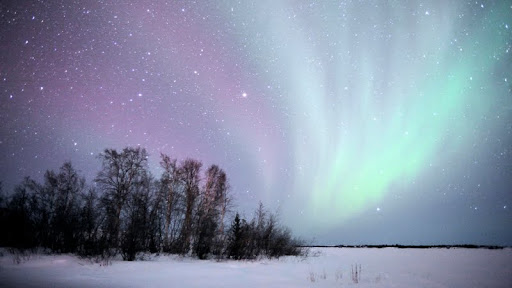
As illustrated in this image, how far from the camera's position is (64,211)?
1035 inches

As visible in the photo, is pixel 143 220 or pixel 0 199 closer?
pixel 143 220

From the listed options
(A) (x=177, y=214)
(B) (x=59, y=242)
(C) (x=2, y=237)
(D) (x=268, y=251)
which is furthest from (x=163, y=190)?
(C) (x=2, y=237)

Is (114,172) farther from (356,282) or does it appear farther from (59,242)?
(356,282)

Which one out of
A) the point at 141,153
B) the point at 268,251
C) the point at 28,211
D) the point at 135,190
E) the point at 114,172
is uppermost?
Answer: the point at 141,153

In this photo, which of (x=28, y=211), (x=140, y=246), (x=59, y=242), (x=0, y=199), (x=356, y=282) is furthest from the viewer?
(x=0, y=199)

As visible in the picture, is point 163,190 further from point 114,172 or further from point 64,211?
point 64,211

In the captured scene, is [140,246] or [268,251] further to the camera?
[268,251]

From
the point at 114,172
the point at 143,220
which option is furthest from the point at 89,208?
the point at 143,220

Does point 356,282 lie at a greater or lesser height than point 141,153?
lesser

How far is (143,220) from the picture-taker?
22312 mm

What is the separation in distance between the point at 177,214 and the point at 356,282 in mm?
20879

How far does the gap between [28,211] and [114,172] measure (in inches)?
440

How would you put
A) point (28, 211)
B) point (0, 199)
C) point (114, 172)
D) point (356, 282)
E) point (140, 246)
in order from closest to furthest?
point (356, 282)
point (140, 246)
point (114, 172)
point (28, 211)
point (0, 199)

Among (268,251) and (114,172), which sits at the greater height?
(114,172)
